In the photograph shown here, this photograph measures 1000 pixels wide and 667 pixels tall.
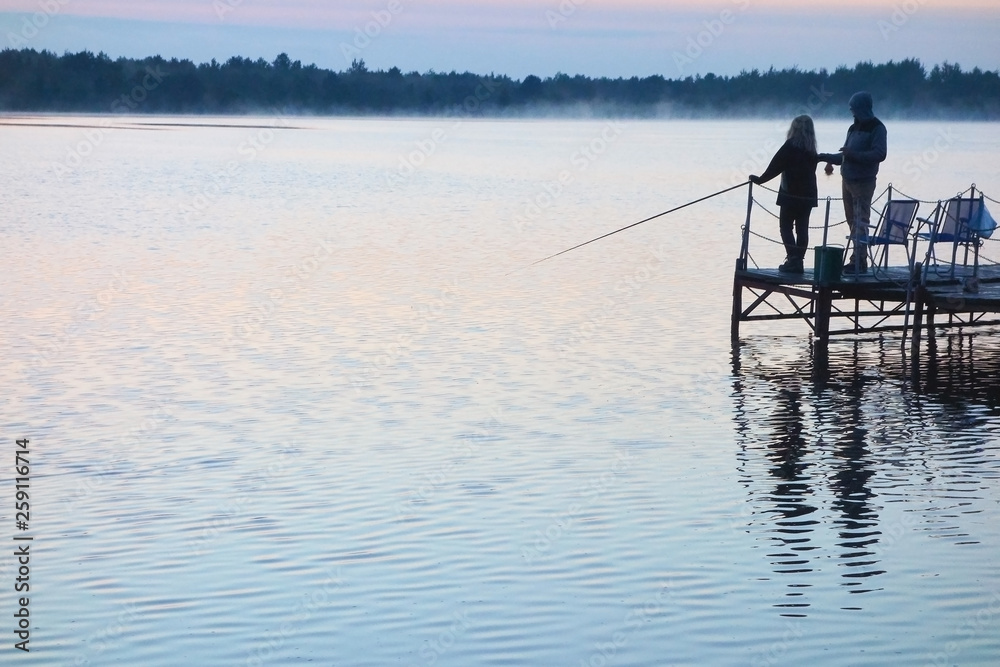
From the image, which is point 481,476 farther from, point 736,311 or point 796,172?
point 736,311

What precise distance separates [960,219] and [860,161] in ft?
5.36

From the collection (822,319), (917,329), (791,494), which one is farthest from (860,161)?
(791,494)

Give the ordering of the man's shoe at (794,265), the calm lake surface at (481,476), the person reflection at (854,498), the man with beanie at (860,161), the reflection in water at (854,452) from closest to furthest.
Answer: the calm lake surface at (481,476), the person reflection at (854,498), the reflection in water at (854,452), the man with beanie at (860,161), the man's shoe at (794,265)

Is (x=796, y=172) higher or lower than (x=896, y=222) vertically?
higher

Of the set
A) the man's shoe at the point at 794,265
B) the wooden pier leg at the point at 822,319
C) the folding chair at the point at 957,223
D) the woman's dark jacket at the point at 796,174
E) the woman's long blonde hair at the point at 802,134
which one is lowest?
the wooden pier leg at the point at 822,319

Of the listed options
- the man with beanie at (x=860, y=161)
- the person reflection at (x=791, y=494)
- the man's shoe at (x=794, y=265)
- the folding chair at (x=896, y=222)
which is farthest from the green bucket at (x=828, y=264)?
the person reflection at (x=791, y=494)

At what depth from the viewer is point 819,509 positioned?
10500 millimetres

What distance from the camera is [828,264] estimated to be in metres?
17.0

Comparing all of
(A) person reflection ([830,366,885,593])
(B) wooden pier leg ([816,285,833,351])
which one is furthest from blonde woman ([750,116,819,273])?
(A) person reflection ([830,366,885,593])

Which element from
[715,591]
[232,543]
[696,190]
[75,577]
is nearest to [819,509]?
[715,591]

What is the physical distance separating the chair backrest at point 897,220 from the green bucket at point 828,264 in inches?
18.4

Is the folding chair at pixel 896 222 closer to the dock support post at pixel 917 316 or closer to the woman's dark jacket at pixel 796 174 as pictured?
the dock support post at pixel 917 316

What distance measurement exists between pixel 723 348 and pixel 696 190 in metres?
40.3

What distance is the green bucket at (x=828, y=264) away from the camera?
17000 millimetres
